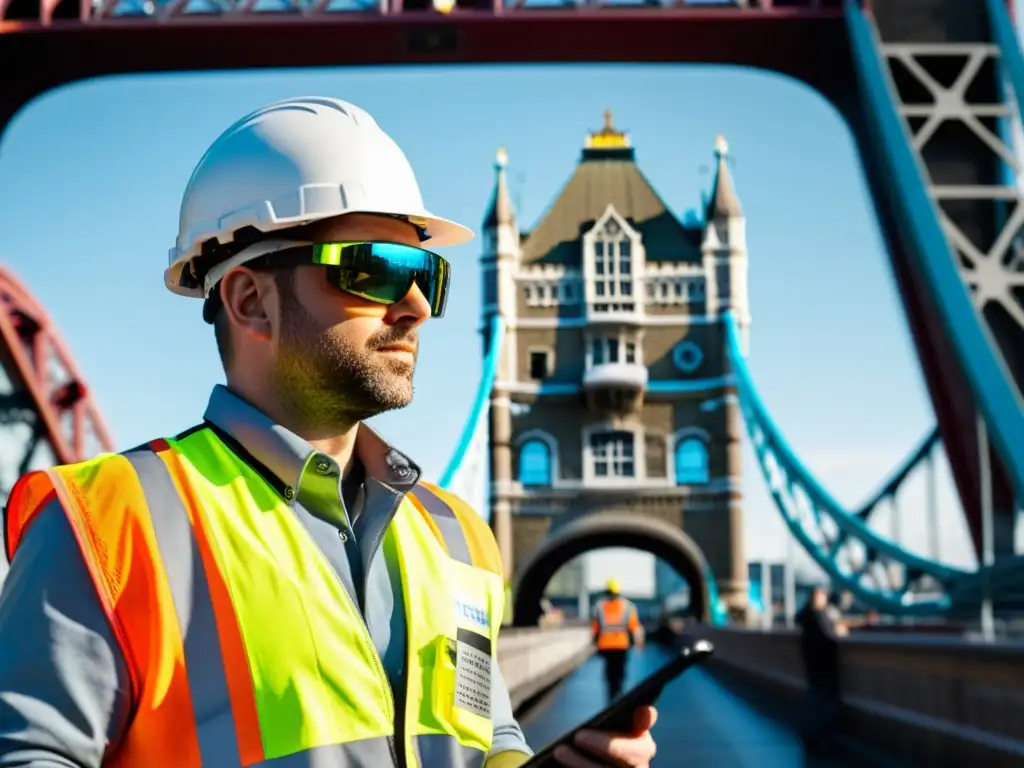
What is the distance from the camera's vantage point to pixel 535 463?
48.6 m

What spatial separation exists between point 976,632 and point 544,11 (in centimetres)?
966

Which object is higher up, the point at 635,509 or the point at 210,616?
the point at 635,509

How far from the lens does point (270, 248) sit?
184 cm

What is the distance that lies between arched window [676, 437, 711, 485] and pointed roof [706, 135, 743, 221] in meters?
7.52

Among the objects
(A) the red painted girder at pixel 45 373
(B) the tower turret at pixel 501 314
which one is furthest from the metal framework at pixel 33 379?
(B) the tower turret at pixel 501 314

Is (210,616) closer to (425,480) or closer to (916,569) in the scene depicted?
(425,480)

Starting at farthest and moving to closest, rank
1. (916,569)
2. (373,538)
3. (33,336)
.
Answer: (33,336) < (916,569) < (373,538)

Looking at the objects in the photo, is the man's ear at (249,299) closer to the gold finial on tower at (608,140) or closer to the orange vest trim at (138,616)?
the orange vest trim at (138,616)

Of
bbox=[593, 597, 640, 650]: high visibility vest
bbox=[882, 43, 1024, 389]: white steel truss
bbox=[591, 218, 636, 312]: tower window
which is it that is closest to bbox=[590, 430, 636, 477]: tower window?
bbox=[591, 218, 636, 312]: tower window

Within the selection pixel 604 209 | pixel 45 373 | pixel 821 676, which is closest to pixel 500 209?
pixel 604 209

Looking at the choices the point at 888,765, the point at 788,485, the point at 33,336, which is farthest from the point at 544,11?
the point at 788,485

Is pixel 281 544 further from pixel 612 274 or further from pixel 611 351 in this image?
pixel 612 274

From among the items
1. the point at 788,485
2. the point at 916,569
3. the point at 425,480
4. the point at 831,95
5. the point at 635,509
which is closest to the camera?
the point at 425,480

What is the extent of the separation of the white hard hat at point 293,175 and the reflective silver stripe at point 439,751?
0.58 m
